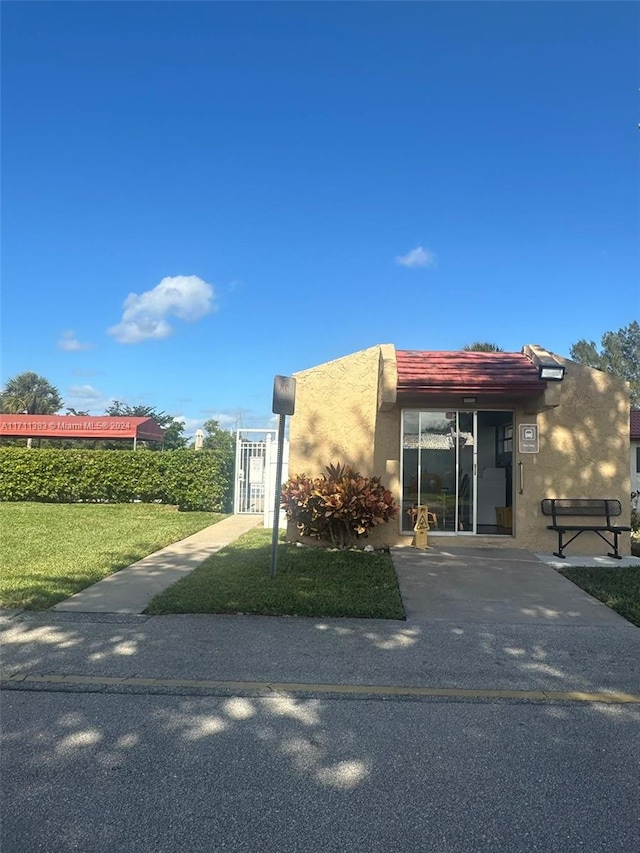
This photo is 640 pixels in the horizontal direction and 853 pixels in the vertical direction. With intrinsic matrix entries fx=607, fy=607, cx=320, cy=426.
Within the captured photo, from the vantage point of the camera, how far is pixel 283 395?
25.6ft

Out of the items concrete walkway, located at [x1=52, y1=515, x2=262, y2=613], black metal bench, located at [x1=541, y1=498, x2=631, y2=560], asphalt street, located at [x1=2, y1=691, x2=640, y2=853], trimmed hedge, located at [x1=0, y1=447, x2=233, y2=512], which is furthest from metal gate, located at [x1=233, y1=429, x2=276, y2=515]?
asphalt street, located at [x1=2, y1=691, x2=640, y2=853]

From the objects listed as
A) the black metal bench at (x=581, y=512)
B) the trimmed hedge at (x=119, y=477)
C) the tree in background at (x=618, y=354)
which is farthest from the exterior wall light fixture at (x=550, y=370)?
the tree in background at (x=618, y=354)

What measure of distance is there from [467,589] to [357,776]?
15.3ft

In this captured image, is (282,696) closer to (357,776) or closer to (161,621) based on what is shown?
(357,776)

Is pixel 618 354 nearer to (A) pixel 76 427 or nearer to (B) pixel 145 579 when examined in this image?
(A) pixel 76 427

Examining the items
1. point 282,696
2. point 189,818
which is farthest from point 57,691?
point 189,818

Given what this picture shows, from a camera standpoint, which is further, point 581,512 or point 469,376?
point 581,512

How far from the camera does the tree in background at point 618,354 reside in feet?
194

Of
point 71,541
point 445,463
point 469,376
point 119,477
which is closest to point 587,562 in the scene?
point 445,463

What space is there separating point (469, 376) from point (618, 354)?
57885 mm

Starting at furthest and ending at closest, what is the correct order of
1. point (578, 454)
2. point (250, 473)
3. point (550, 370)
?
point (250, 473), point (578, 454), point (550, 370)

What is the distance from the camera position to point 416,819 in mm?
2881

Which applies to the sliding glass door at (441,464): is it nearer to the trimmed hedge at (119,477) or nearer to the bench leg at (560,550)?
the bench leg at (560,550)

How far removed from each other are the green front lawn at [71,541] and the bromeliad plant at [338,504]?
2.56 meters
